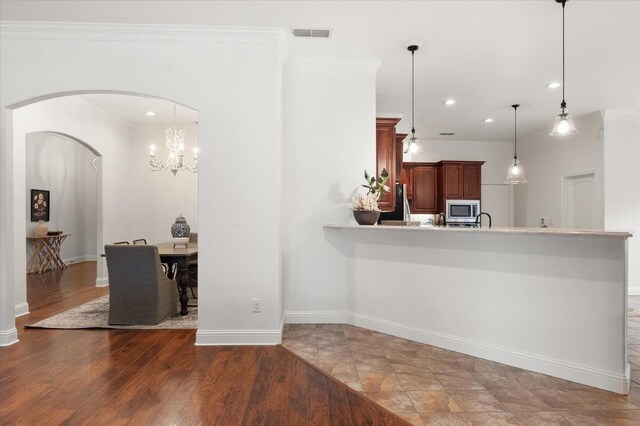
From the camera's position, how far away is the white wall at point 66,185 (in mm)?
8062

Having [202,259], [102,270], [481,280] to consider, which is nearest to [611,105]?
[481,280]

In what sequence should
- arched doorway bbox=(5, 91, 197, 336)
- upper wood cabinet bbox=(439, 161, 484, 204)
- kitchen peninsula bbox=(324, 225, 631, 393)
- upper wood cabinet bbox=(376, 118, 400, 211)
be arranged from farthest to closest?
upper wood cabinet bbox=(439, 161, 484, 204) < upper wood cabinet bbox=(376, 118, 400, 211) < arched doorway bbox=(5, 91, 197, 336) < kitchen peninsula bbox=(324, 225, 631, 393)

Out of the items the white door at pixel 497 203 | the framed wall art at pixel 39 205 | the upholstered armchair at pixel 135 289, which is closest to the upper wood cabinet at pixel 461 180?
the white door at pixel 497 203

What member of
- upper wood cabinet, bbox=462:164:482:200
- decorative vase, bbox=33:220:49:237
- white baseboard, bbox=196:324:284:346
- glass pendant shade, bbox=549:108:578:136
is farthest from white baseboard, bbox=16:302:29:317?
upper wood cabinet, bbox=462:164:482:200

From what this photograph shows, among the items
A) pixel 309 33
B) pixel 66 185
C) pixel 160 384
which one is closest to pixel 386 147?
pixel 309 33

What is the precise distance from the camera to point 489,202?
7.95 m

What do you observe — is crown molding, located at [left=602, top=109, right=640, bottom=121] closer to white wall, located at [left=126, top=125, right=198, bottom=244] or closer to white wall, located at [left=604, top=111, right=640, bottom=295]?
white wall, located at [left=604, top=111, right=640, bottom=295]

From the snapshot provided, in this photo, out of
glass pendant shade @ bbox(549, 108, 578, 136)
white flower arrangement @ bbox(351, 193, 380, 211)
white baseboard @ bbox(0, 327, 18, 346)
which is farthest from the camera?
white flower arrangement @ bbox(351, 193, 380, 211)

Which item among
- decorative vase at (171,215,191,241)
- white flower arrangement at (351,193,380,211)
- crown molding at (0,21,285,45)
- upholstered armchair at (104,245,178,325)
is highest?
crown molding at (0,21,285,45)

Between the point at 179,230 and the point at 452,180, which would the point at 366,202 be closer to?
the point at 179,230

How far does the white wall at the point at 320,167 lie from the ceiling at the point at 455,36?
285 millimetres

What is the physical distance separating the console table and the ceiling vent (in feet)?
24.1

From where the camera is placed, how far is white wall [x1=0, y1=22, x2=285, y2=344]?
331 cm

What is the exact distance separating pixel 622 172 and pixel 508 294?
4.56 meters
